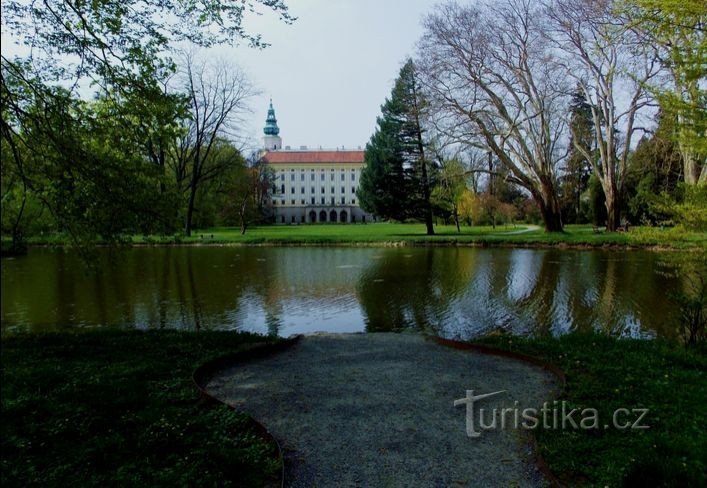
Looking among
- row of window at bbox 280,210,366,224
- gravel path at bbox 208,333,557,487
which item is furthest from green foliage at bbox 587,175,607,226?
row of window at bbox 280,210,366,224

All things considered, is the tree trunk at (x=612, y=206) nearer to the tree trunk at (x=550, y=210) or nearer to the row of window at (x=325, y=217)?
the tree trunk at (x=550, y=210)

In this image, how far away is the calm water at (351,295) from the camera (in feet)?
32.6

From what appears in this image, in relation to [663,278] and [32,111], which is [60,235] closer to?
[32,111]

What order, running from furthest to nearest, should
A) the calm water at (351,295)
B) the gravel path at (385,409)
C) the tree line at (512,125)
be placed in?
the tree line at (512,125) → the calm water at (351,295) → the gravel path at (385,409)

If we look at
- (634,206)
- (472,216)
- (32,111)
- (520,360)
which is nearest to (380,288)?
(520,360)

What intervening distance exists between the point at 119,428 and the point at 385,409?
2.31 m

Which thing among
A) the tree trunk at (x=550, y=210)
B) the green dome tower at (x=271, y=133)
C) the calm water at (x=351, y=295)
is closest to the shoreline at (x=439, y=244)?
the calm water at (x=351, y=295)

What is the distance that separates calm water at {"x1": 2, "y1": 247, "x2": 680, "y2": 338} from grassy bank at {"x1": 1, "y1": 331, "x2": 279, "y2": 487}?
A: 7.52 feet

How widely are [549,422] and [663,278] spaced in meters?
13.2

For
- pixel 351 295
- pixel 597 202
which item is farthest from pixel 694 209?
pixel 597 202

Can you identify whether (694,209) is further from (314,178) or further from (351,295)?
(314,178)

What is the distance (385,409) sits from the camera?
4566 millimetres

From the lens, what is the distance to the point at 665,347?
21.2 ft

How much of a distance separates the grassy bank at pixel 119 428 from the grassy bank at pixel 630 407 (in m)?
2.21
